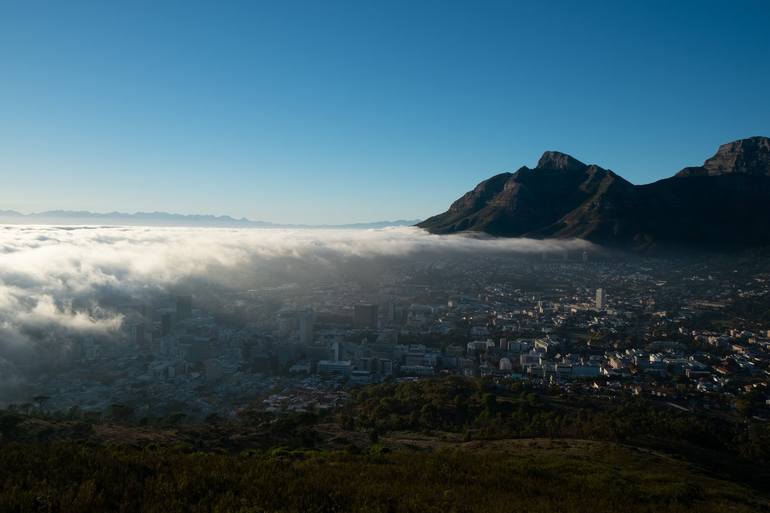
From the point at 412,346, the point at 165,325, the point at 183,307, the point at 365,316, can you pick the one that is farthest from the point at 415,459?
the point at 183,307

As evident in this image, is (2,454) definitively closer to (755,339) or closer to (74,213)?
(755,339)

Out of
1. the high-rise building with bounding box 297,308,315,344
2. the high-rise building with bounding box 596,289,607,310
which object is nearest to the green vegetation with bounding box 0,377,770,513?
the high-rise building with bounding box 297,308,315,344

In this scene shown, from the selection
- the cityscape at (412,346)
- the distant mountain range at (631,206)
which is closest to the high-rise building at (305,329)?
the cityscape at (412,346)

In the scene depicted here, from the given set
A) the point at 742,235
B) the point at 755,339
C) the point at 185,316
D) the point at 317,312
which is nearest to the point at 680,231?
the point at 742,235

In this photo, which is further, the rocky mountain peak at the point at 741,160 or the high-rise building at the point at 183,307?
the rocky mountain peak at the point at 741,160

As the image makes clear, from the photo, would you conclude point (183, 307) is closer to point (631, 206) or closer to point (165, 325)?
point (165, 325)

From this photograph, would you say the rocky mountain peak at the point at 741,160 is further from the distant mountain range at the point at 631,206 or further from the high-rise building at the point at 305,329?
the high-rise building at the point at 305,329
